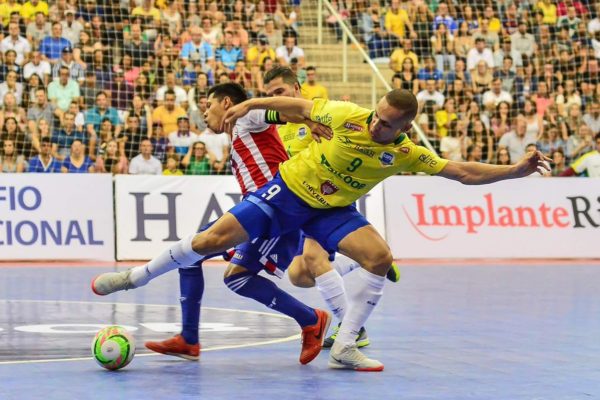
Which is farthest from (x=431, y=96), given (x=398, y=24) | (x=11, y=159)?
(x=11, y=159)

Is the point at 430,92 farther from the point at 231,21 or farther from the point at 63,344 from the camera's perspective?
the point at 63,344

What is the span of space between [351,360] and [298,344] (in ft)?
4.19

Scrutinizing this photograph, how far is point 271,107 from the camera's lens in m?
7.85

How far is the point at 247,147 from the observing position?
8.83 metres

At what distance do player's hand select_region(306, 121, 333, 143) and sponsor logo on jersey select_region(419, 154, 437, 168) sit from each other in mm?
677

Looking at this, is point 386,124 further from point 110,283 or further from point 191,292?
point 110,283

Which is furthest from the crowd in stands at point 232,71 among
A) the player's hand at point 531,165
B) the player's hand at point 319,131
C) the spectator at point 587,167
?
the player's hand at point 531,165

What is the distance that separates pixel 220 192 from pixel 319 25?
6.73 meters

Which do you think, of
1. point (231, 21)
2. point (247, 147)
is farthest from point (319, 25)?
point (247, 147)

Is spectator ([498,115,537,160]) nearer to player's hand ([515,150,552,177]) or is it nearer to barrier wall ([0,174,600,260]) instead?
barrier wall ([0,174,600,260])

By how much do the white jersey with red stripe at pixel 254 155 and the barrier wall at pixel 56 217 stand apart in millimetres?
9406

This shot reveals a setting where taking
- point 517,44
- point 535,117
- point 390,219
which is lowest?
point 390,219

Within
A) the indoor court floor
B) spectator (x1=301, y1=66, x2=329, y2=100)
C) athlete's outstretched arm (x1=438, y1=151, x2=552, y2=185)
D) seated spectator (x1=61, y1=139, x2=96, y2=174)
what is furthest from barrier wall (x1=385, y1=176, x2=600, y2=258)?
athlete's outstretched arm (x1=438, y1=151, x2=552, y2=185)

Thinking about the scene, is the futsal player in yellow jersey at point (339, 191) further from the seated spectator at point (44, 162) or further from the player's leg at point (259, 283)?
the seated spectator at point (44, 162)
